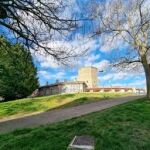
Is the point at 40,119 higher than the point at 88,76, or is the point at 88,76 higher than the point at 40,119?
the point at 88,76

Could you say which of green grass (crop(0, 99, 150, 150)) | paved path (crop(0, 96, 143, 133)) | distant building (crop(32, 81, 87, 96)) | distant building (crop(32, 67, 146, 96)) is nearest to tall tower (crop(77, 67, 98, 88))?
distant building (crop(32, 67, 146, 96))

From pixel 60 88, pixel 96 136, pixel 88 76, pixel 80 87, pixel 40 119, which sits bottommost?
pixel 96 136

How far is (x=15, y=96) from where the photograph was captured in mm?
50375

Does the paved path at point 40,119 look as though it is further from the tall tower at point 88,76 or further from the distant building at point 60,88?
the tall tower at point 88,76

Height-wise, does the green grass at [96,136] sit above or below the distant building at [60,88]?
below

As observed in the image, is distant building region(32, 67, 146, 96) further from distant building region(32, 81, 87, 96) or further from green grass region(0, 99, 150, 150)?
green grass region(0, 99, 150, 150)

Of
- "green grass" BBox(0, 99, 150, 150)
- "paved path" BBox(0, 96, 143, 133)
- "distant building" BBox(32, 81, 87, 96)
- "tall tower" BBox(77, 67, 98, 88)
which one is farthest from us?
"tall tower" BBox(77, 67, 98, 88)

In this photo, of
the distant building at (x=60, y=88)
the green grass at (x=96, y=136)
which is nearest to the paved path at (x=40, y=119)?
the green grass at (x=96, y=136)

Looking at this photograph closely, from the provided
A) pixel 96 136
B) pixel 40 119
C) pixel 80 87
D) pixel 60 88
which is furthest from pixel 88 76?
pixel 96 136

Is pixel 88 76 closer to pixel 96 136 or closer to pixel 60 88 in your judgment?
pixel 60 88

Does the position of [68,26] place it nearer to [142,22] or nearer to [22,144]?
[22,144]

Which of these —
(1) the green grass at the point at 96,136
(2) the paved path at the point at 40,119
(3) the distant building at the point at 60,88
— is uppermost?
(3) the distant building at the point at 60,88

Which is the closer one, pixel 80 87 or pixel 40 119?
pixel 40 119

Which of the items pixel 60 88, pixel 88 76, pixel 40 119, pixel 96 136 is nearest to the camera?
pixel 96 136
